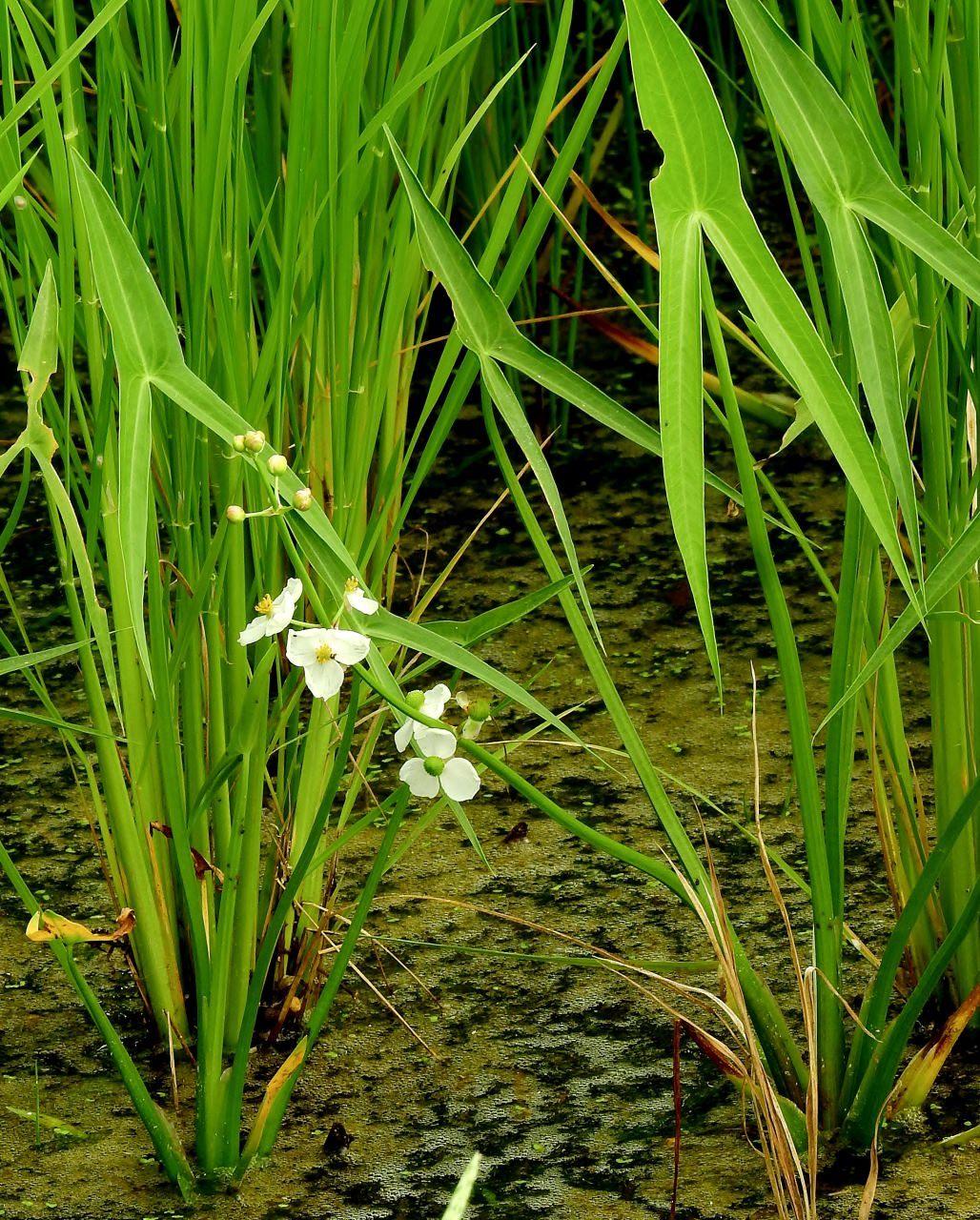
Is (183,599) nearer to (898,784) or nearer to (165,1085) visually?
(165,1085)

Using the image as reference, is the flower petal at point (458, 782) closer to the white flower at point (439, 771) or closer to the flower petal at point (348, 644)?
the white flower at point (439, 771)

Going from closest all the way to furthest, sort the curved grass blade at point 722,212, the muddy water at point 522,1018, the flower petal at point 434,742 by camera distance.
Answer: the curved grass blade at point 722,212 < the flower petal at point 434,742 < the muddy water at point 522,1018

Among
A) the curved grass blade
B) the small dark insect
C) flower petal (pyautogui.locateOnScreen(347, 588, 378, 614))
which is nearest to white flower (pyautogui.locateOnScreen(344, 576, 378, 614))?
A: flower petal (pyautogui.locateOnScreen(347, 588, 378, 614))

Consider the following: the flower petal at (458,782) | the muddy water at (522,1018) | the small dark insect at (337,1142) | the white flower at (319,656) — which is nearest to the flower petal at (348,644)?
the white flower at (319,656)

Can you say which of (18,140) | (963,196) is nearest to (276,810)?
(18,140)

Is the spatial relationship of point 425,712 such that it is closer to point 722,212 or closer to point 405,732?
point 405,732

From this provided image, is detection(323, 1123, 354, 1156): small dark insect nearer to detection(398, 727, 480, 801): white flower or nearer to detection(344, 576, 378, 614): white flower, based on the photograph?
detection(398, 727, 480, 801): white flower
